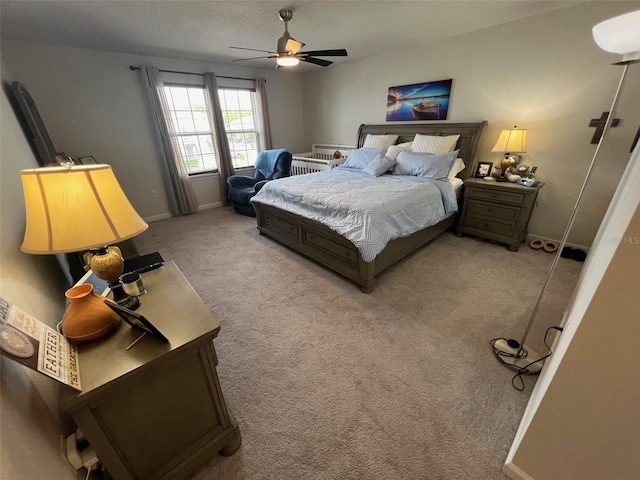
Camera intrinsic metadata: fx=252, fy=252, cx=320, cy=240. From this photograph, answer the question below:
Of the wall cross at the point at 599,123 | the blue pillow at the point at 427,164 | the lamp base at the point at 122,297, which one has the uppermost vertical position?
the wall cross at the point at 599,123

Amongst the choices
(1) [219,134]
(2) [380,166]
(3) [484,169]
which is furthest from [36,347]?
(1) [219,134]

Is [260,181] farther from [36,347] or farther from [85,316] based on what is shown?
[36,347]

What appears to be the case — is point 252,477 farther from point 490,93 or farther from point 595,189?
point 490,93

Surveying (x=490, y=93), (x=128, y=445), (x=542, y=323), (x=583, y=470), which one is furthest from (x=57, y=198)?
(x=490, y=93)

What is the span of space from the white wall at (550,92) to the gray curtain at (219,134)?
2963 millimetres

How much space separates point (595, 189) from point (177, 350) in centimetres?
394

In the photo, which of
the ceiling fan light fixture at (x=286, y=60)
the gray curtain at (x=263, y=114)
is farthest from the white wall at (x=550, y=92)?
the gray curtain at (x=263, y=114)

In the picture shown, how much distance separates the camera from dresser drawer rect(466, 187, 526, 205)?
2775 mm

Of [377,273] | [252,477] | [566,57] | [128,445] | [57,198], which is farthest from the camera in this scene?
[566,57]

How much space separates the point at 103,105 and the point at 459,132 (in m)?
4.95

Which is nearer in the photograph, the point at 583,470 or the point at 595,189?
the point at 583,470

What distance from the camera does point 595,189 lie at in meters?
2.65

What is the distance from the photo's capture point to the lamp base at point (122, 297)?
1.05 meters

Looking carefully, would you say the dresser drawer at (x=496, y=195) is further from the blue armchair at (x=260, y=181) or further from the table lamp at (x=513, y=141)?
the blue armchair at (x=260, y=181)
